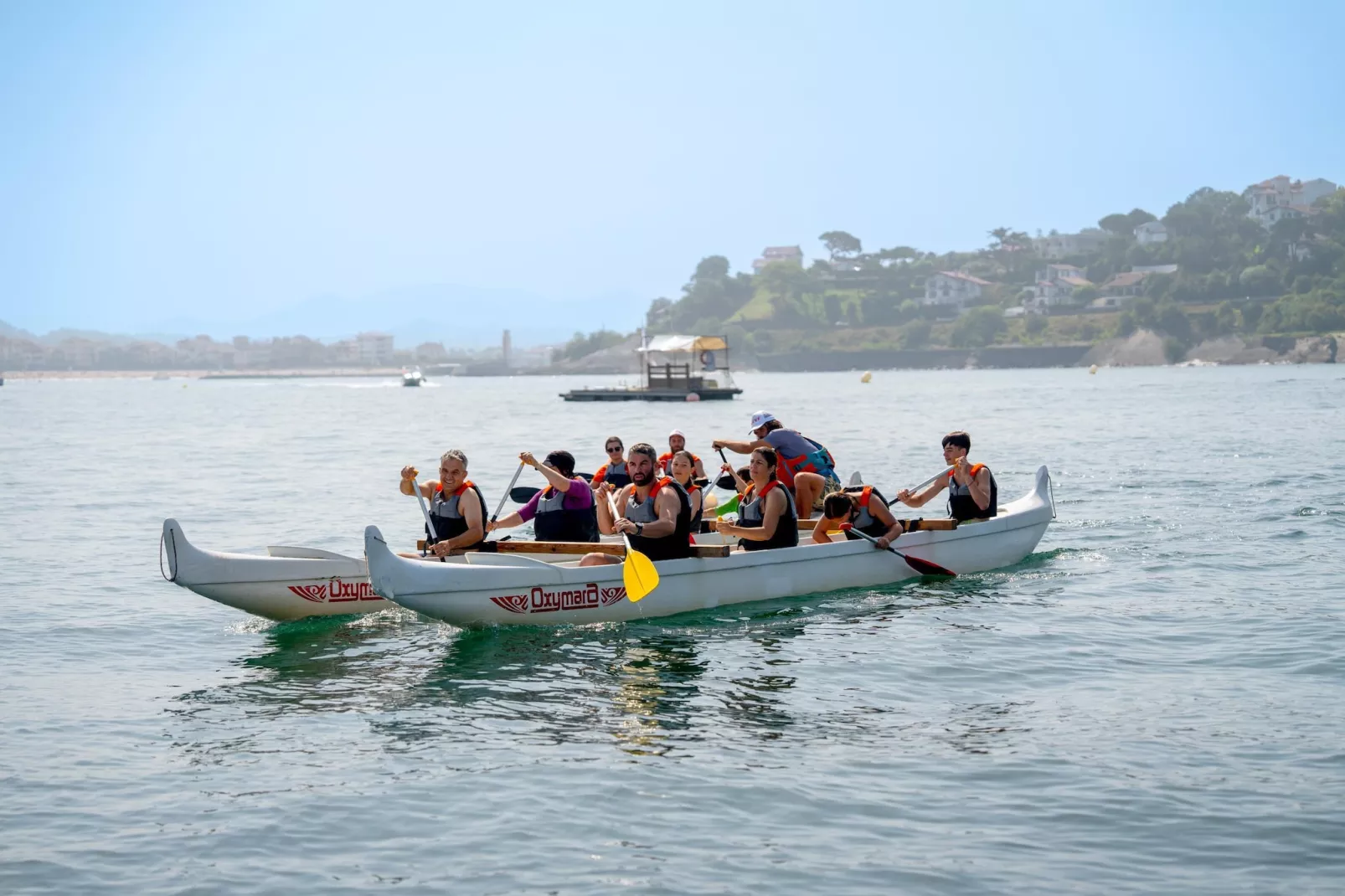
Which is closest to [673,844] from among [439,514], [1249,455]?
[439,514]

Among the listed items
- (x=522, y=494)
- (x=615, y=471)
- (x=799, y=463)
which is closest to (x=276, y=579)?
(x=522, y=494)

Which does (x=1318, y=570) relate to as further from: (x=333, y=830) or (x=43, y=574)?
(x=43, y=574)

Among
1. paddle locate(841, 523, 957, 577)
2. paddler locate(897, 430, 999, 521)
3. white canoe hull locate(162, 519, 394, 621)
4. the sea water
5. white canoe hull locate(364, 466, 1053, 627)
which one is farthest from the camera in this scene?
paddler locate(897, 430, 999, 521)

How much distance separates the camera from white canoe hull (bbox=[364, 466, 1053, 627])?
12.8m

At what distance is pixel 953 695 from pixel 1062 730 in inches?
52.7

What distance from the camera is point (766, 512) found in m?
14.9

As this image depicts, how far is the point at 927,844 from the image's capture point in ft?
26.5

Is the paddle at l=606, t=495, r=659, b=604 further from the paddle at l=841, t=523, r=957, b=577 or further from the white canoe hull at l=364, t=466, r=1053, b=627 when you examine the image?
the paddle at l=841, t=523, r=957, b=577

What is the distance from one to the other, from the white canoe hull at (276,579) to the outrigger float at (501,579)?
11 mm

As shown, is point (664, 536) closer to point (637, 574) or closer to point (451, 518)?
point (637, 574)

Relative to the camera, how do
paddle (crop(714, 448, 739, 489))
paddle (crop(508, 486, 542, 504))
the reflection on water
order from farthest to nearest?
paddle (crop(714, 448, 739, 489))
paddle (crop(508, 486, 542, 504))
the reflection on water

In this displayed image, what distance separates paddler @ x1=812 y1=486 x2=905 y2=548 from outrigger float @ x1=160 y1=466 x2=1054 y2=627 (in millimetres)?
246

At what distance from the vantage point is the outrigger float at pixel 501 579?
12977 millimetres

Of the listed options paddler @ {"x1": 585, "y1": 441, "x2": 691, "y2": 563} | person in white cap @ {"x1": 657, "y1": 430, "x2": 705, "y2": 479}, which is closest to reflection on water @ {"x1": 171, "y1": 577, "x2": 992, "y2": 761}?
paddler @ {"x1": 585, "y1": 441, "x2": 691, "y2": 563}
